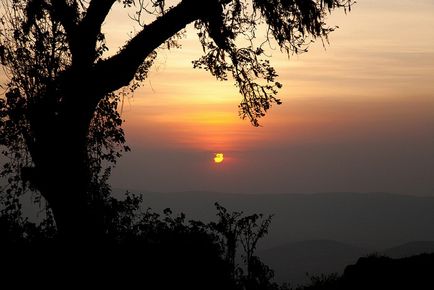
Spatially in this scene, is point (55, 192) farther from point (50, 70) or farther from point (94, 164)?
point (94, 164)

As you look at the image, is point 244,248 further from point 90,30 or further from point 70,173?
point 90,30

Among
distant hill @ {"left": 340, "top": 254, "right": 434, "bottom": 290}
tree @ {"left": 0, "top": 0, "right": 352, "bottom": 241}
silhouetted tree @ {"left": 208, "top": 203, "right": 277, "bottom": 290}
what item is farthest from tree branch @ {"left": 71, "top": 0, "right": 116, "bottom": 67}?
distant hill @ {"left": 340, "top": 254, "right": 434, "bottom": 290}

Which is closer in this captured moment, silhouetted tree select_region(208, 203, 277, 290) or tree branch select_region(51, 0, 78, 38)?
tree branch select_region(51, 0, 78, 38)

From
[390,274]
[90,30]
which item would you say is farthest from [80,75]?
[390,274]

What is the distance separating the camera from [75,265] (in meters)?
13.6

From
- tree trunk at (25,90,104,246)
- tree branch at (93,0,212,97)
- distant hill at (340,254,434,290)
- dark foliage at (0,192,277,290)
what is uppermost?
tree branch at (93,0,212,97)

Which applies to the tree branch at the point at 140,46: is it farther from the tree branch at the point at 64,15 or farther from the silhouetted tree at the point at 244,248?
the silhouetted tree at the point at 244,248

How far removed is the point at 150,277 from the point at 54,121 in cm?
527

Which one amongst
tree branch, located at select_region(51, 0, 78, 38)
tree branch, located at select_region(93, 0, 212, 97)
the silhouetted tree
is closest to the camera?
tree branch, located at select_region(93, 0, 212, 97)

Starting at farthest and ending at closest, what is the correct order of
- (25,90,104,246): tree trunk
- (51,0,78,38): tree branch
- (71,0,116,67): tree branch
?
(51,0,78,38): tree branch → (71,0,116,67): tree branch → (25,90,104,246): tree trunk

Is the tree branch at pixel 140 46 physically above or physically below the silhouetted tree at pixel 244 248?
above

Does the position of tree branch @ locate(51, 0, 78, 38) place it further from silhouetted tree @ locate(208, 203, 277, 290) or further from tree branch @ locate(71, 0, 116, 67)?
silhouetted tree @ locate(208, 203, 277, 290)

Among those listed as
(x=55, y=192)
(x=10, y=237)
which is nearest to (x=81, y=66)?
(x=55, y=192)

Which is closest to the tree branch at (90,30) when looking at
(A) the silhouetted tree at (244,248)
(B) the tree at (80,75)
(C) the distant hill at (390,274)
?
(B) the tree at (80,75)
